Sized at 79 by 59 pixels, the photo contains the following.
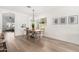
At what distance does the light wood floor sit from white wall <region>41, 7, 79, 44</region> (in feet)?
0.44

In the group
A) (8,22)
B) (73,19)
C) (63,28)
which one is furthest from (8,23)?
(73,19)

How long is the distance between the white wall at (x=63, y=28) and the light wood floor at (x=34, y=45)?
13 centimetres

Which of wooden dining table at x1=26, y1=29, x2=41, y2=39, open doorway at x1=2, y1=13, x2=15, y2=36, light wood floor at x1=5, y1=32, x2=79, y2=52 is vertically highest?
open doorway at x1=2, y1=13, x2=15, y2=36

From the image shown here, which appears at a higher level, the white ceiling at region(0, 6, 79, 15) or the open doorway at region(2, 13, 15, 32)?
the white ceiling at region(0, 6, 79, 15)

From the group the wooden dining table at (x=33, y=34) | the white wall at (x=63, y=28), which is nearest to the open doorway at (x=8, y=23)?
the wooden dining table at (x=33, y=34)

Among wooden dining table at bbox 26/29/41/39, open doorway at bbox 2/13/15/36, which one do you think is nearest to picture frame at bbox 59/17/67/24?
wooden dining table at bbox 26/29/41/39

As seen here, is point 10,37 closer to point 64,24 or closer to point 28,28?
point 28,28

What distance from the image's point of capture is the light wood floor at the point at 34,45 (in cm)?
243

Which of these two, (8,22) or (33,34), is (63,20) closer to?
(33,34)

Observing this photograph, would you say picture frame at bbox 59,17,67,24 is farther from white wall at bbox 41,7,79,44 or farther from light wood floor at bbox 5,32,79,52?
light wood floor at bbox 5,32,79,52

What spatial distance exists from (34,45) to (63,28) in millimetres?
800

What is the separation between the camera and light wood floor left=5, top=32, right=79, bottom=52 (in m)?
2.43
